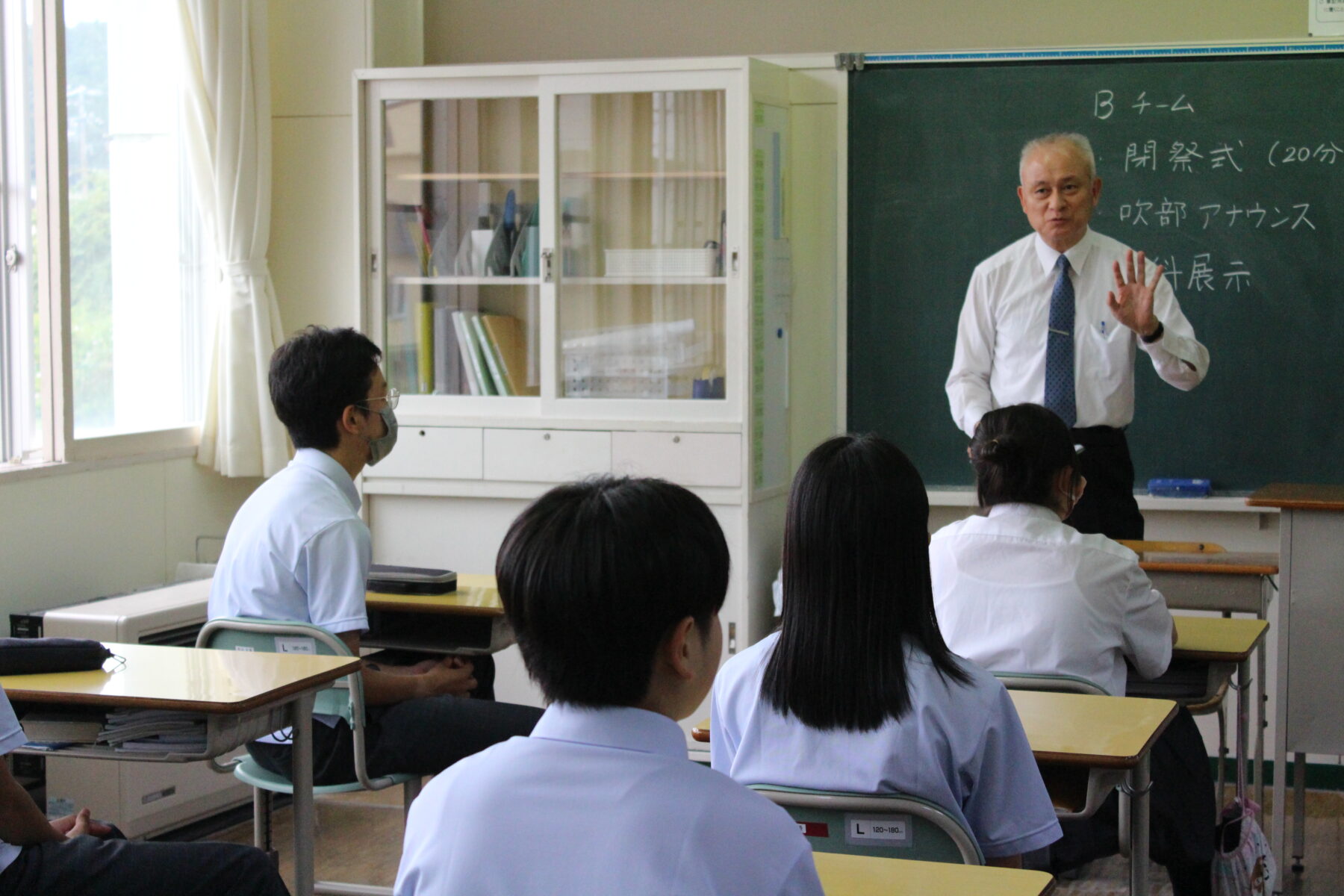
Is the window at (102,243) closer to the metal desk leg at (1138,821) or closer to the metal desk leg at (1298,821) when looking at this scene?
the metal desk leg at (1138,821)

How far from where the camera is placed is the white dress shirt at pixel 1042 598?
7.50 ft

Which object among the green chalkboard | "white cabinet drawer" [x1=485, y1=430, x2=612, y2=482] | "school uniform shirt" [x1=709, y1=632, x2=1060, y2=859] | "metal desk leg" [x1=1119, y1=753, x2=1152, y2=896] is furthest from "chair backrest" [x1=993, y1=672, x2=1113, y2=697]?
"white cabinet drawer" [x1=485, y1=430, x2=612, y2=482]

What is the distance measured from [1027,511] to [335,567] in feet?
4.05

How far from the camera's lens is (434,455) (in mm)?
4590

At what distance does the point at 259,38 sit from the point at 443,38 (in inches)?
27.8

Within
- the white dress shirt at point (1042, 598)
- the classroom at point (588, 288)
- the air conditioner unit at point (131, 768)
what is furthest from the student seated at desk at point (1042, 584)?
the air conditioner unit at point (131, 768)

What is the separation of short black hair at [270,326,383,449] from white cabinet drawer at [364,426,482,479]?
1.72 m

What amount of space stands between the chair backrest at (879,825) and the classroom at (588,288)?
268 centimetres

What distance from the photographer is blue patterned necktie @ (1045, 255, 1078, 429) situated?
3590 mm

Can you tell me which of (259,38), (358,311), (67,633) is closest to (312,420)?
(67,633)

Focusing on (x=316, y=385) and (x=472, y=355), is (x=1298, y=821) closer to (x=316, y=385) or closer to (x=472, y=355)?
(x=316, y=385)

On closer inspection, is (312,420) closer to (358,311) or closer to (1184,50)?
(358,311)

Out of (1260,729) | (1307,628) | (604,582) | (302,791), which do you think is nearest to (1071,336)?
(1307,628)

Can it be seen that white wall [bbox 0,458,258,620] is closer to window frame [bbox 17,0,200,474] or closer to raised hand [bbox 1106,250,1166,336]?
window frame [bbox 17,0,200,474]
